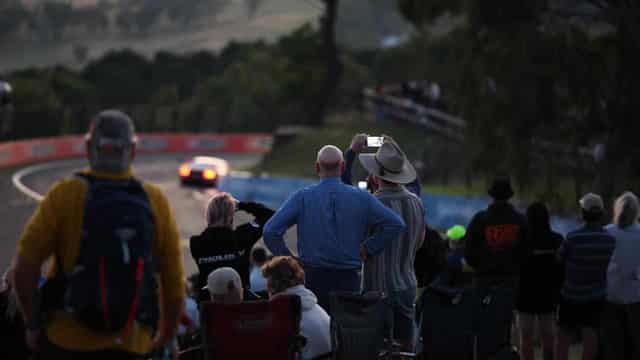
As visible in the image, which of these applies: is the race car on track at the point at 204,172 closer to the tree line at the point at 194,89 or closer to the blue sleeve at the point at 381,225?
the tree line at the point at 194,89

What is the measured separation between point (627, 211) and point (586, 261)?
1.58 feet

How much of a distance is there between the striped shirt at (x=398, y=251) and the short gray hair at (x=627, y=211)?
165 centimetres

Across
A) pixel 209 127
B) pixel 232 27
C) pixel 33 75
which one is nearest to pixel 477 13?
pixel 209 127

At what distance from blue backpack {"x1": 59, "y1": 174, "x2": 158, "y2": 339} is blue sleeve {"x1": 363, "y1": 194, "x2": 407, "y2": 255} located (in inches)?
129

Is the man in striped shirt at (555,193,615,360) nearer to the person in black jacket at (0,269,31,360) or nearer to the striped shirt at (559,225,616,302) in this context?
the striped shirt at (559,225,616,302)

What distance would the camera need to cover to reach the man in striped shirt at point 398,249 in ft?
30.2

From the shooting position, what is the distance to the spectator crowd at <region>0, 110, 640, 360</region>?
5504 mm

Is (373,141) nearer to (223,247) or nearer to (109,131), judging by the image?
(223,247)

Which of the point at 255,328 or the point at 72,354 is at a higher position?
the point at 72,354

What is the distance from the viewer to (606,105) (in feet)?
85.9

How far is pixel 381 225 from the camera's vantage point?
876 centimetres

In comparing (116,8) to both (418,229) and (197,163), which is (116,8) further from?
(418,229)

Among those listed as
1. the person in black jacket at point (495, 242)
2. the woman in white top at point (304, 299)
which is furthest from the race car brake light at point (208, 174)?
the woman in white top at point (304, 299)

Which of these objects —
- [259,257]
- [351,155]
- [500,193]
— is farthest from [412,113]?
[351,155]
